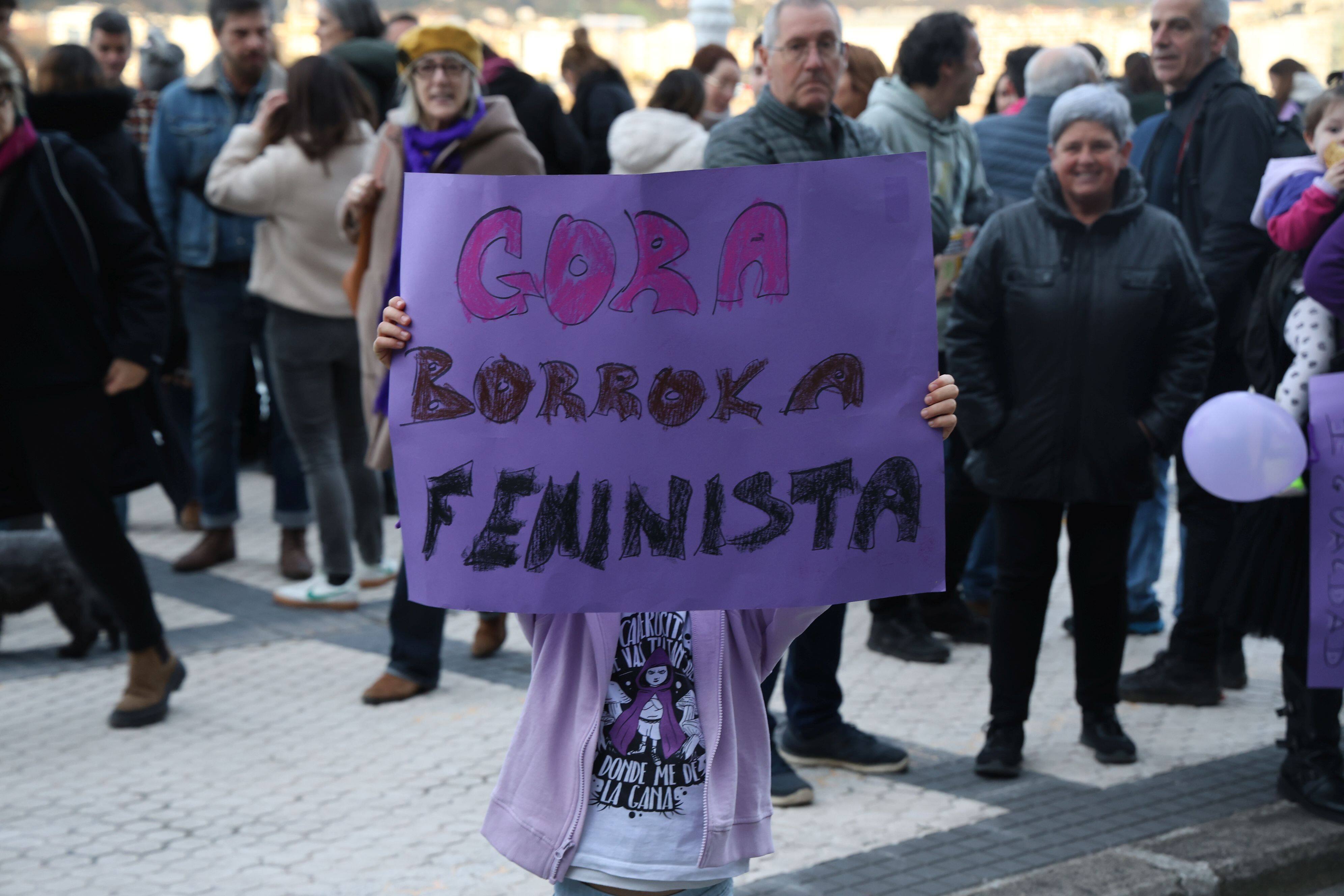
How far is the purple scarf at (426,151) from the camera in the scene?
522 cm

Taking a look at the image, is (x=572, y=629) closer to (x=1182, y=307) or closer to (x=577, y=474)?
(x=577, y=474)

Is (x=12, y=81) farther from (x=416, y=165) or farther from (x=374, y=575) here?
(x=374, y=575)

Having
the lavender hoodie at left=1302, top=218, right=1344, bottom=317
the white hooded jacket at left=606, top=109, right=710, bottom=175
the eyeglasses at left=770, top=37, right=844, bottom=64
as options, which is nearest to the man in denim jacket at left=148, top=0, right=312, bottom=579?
the white hooded jacket at left=606, top=109, right=710, bottom=175

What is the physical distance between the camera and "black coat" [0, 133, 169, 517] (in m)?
4.91

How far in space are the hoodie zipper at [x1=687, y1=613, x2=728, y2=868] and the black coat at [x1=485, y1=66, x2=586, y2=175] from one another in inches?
215

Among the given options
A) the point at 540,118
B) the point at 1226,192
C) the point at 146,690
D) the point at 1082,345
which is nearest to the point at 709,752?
the point at 1082,345

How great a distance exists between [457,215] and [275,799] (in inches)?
96.6

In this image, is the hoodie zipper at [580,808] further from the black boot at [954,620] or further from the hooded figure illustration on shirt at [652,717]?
the black boot at [954,620]

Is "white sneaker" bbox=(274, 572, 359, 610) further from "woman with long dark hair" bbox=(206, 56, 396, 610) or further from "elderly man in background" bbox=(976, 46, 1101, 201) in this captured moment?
"elderly man in background" bbox=(976, 46, 1101, 201)

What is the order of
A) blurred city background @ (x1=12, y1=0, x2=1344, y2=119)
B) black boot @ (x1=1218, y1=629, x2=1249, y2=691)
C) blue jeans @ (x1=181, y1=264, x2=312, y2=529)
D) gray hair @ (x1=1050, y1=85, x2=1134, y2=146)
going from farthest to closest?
blurred city background @ (x1=12, y1=0, x2=1344, y2=119) → blue jeans @ (x1=181, y1=264, x2=312, y2=529) → black boot @ (x1=1218, y1=629, x2=1249, y2=691) → gray hair @ (x1=1050, y1=85, x2=1134, y2=146)

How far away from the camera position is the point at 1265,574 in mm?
4363

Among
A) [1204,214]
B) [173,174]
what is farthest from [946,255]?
[173,174]

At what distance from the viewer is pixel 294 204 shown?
21.8 ft

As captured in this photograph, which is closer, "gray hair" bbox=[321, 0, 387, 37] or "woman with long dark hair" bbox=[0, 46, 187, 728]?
"woman with long dark hair" bbox=[0, 46, 187, 728]
